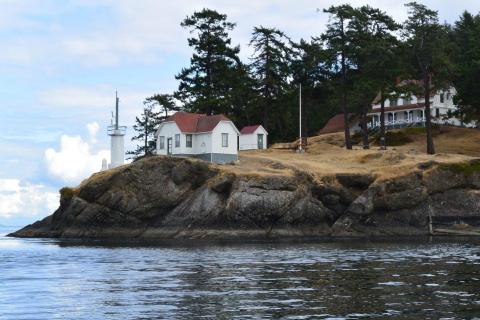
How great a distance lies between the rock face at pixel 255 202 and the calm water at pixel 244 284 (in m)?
16.9

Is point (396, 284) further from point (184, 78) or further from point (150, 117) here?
point (150, 117)

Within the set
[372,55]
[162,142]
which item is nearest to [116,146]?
[162,142]

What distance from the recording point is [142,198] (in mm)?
73562

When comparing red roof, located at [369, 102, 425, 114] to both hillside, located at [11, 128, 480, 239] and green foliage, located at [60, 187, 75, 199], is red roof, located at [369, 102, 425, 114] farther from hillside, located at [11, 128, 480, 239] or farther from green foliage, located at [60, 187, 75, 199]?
green foliage, located at [60, 187, 75, 199]

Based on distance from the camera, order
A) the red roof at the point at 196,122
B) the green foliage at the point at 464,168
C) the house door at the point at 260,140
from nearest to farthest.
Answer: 1. the green foliage at the point at 464,168
2. the red roof at the point at 196,122
3. the house door at the point at 260,140

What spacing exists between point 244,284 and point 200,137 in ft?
197

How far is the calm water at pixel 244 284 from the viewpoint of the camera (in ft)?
75.6

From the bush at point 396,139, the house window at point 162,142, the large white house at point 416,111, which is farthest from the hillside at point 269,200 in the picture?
the large white house at point 416,111

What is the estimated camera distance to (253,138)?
10088cm

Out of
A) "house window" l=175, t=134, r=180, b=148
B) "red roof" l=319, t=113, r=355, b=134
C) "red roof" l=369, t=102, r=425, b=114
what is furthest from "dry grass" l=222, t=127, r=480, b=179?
"red roof" l=319, t=113, r=355, b=134

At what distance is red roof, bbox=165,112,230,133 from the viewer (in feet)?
294

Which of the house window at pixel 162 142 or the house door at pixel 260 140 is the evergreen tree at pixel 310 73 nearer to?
the house door at pixel 260 140

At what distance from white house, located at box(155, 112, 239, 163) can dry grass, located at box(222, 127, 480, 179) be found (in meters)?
2.82

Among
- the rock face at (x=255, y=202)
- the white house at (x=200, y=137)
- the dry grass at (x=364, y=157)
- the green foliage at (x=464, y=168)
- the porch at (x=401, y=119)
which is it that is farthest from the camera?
the porch at (x=401, y=119)
